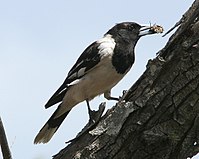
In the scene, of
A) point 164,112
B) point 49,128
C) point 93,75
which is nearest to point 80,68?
point 93,75

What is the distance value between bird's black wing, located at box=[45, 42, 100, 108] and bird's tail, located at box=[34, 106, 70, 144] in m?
0.16

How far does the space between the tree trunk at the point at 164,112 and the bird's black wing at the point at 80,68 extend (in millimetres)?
3604

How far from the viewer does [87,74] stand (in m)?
→ 6.15

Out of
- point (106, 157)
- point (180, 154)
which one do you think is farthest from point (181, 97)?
point (106, 157)

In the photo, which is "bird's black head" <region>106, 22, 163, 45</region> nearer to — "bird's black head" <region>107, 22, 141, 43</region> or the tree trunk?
"bird's black head" <region>107, 22, 141, 43</region>

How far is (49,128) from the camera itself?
6.13 metres

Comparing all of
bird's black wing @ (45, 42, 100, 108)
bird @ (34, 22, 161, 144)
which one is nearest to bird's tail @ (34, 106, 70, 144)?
bird @ (34, 22, 161, 144)

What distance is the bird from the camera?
19.6ft

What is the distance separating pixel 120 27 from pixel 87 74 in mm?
1027

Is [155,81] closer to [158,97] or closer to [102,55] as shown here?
[158,97]

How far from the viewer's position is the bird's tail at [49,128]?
5836mm

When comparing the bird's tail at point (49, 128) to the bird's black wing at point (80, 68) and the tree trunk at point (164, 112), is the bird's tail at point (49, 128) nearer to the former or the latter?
the bird's black wing at point (80, 68)

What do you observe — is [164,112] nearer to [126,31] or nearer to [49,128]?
[49,128]

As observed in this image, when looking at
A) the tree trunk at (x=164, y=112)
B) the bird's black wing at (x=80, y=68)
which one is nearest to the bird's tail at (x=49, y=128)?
the bird's black wing at (x=80, y=68)
